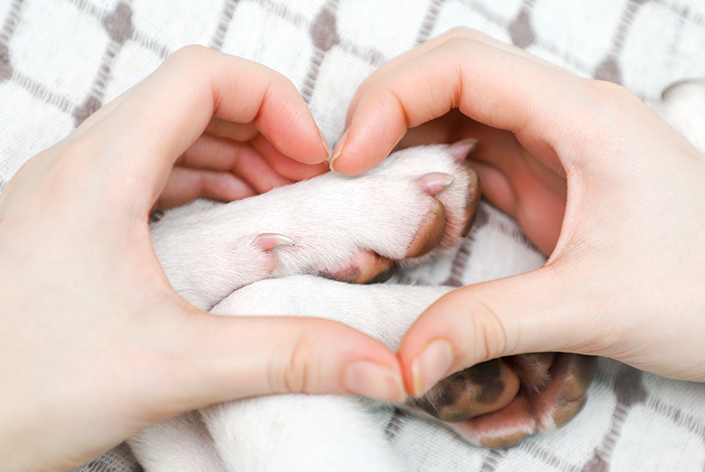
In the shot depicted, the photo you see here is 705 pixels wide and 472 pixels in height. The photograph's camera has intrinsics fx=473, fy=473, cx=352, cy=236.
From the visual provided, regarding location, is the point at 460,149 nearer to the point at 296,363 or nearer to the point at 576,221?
the point at 576,221

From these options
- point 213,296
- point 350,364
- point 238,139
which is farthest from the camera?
point 238,139

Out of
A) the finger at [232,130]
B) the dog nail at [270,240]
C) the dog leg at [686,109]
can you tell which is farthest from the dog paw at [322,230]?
Answer: the dog leg at [686,109]

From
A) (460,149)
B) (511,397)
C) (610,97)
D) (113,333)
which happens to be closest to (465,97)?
(460,149)

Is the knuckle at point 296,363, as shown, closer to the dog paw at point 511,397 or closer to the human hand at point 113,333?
the human hand at point 113,333

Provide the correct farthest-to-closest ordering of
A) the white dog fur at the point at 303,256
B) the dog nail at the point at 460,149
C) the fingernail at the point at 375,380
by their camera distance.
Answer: the dog nail at the point at 460,149
the white dog fur at the point at 303,256
the fingernail at the point at 375,380

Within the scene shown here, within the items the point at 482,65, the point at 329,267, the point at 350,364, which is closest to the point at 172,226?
the point at 329,267

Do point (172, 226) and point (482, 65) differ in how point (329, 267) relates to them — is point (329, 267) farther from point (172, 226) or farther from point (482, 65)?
point (482, 65)
